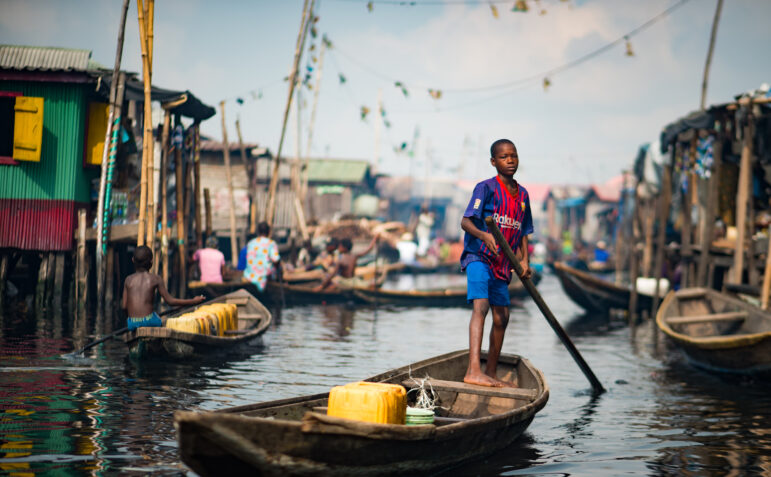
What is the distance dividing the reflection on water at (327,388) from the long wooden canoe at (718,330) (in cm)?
29

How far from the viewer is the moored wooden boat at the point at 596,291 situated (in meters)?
18.8

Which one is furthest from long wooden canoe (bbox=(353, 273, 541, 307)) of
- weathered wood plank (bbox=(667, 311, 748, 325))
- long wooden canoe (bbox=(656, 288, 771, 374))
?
weathered wood plank (bbox=(667, 311, 748, 325))

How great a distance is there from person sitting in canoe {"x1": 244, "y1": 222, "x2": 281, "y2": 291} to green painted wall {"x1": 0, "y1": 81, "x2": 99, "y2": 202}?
337 cm

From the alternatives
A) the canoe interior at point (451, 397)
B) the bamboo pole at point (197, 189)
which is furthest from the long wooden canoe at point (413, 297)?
the canoe interior at point (451, 397)

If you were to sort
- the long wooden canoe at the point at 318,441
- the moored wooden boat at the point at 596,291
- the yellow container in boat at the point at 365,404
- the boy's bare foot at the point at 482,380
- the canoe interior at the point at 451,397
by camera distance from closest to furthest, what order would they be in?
the long wooden canoe at the point at 318,441, the yellow container in boat at the point at 365,404, the canoe interior at the point at 451,397, the boy's bare foot at the point at 482,380, the moored wooden boat at the point at 596,291

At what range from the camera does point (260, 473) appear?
4117 millimetres

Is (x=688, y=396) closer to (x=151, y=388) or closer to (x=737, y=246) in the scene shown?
(x=737, y=246)

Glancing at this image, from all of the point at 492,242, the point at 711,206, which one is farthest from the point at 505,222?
the point at 711,206

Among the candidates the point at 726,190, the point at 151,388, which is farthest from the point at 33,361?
the point at 726,190

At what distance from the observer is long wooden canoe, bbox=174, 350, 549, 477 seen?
12.8 ft

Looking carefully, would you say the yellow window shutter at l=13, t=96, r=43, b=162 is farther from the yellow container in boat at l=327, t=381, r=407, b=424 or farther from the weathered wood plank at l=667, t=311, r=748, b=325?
the yellow container in boat at l=327, t=381, r=407, b=424

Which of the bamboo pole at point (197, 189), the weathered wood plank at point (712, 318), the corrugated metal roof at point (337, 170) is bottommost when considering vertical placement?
the weathered wood plank at point (712, 318)

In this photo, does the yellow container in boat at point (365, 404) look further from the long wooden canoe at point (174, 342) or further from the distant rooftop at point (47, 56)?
the distant rooftop at point (47, 56)

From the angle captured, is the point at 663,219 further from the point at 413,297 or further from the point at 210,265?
the point at 210,265
